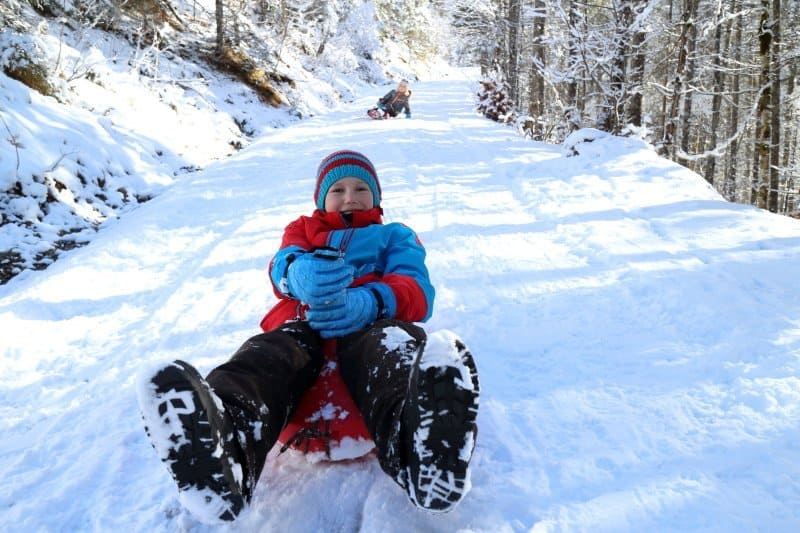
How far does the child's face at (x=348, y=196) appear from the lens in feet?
7.72

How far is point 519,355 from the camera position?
228 centimetres

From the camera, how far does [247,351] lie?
A: 1601 mm

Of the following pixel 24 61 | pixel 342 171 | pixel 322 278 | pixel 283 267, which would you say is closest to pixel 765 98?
pixel 342 171

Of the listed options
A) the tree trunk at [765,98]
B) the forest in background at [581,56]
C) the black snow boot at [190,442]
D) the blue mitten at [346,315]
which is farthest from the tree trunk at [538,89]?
the black snow boot at [190,442]

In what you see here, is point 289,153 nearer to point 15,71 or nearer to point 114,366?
point 15,71

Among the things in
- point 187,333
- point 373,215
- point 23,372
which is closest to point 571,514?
point 373,215

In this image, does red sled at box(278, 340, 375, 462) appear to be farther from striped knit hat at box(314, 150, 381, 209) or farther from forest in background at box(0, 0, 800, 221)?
forest in background at box(0, 0, 800, 221)

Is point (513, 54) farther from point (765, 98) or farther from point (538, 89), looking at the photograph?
point (765, 98)

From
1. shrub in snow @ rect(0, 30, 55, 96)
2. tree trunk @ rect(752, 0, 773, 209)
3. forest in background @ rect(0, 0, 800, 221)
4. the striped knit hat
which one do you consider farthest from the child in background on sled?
the striped knit hat

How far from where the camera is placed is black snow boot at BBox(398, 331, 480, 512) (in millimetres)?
1161

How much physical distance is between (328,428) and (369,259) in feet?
2.64

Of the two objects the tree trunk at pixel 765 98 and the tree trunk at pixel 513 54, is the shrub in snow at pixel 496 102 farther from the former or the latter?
the tree trunk at pixel 765 98

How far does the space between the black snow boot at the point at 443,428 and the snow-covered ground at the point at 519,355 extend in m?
0.23

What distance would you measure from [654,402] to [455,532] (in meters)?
1.00
